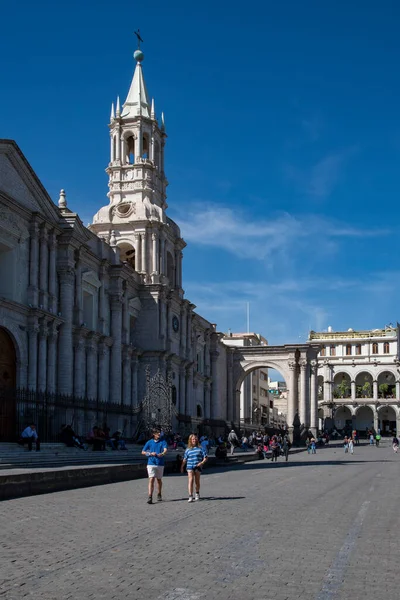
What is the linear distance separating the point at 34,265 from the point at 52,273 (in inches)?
69.1

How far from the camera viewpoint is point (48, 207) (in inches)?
1529

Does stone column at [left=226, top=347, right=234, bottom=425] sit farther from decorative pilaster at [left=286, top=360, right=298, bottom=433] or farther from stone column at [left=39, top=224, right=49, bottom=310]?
stone column at [left=39, top=224, right=49, bottom=310]

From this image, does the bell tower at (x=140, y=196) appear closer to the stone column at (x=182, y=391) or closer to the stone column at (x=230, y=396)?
the stone column at (x=182, y=391)

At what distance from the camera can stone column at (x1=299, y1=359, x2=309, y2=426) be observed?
74.8 m

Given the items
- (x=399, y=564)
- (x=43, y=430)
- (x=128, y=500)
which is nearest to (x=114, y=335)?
(x=43, y=430)

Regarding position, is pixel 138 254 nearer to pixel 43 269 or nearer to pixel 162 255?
pixel 162 255

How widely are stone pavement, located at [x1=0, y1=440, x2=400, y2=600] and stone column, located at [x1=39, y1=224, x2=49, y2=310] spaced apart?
18.9 metres

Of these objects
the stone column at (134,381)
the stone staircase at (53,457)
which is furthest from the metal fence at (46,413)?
the stone column at (134,381)

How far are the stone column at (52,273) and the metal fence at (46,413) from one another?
4.44 metres

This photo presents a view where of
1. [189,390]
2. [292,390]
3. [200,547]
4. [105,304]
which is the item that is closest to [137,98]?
[105,304]

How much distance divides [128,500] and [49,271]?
22048mm

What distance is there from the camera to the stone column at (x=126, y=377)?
48.2 m

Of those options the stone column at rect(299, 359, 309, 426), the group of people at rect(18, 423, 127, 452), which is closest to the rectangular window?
the group of people at rect(18, 423, 127, 452)

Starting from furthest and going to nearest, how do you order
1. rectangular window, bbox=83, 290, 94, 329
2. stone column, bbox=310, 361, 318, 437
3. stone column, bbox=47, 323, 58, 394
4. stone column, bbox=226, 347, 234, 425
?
stone column, bbox=226, 347, 234, 425
stone column, bbox=310, 361, 318, 437
rectangular window, bbox=83, 290, 94, 329
stone column, bbox=47, 323, 58, 394
